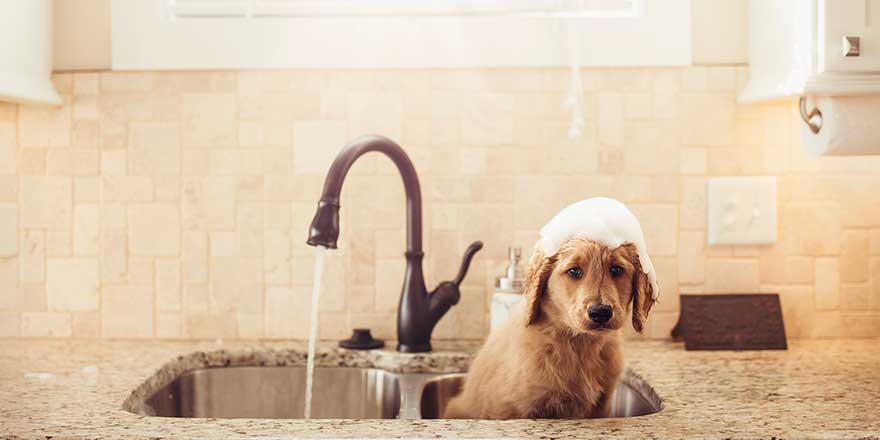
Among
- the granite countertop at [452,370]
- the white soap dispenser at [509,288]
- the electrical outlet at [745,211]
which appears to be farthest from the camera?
the electrical outlet at [745,211]

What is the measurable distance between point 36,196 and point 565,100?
1031 mm

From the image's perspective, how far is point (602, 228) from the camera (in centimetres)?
100

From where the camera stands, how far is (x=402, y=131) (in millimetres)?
1560

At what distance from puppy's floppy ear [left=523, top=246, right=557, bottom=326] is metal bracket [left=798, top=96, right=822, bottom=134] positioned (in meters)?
0.62

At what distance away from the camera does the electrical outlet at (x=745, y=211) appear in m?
1.54

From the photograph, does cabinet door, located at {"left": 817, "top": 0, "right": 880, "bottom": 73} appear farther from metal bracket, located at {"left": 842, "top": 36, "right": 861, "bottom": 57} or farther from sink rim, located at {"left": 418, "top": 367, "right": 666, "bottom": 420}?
sink rim, located at {"left": 418, "top": 367, "right": 666, "bottom": 420}

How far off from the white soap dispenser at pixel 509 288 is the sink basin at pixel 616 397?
0.43 ft

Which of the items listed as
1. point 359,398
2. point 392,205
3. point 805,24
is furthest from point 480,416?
point 805,24

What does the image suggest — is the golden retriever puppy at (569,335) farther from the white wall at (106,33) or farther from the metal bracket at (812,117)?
the white wall at (106,33)

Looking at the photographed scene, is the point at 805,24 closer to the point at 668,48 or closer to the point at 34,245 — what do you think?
the point at 668,48

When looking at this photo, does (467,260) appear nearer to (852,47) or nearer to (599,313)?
(599,313)

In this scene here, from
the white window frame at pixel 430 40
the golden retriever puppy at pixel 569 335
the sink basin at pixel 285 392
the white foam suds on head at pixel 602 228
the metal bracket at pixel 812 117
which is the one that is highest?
the white window frame at pixel 430 40

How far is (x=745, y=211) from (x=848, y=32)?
0.40 meters

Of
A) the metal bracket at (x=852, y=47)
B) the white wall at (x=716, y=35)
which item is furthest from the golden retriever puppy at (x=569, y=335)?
the white wall at (x=716, y=35)
